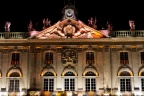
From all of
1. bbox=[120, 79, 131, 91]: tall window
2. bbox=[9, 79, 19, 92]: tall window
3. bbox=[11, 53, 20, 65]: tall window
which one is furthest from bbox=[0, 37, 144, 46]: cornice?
bbox=[9, 79, 19, 92]: tall window

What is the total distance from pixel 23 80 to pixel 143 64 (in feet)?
51.8

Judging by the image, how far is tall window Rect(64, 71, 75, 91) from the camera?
41.4 m

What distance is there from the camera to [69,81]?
4153cm

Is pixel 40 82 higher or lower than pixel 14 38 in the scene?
lower

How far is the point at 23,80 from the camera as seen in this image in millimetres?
41781

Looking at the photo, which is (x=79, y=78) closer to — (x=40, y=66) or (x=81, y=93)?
(x=81, y=93)

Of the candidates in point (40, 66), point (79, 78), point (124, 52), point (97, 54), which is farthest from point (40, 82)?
point (124, 52)

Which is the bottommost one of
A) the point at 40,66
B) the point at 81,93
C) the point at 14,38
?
the point at 81,93

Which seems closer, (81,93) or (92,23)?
(81,93)

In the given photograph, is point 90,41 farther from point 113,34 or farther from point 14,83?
point 14,83

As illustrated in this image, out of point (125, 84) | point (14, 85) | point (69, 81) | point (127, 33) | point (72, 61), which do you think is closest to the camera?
point (125, 84)

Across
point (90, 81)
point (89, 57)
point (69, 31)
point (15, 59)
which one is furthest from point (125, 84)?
point (15, 59)

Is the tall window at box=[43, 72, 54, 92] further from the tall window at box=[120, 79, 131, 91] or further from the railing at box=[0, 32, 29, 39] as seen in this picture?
the tall window at box=[120, 79, 131, 91]

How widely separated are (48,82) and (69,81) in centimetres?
273
